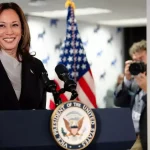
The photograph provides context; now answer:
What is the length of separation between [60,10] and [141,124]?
11.2 ft

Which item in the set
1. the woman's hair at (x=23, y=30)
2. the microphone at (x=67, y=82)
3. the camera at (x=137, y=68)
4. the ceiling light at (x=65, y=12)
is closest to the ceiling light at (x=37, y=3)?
the ceiling light at (x=65, y=12)

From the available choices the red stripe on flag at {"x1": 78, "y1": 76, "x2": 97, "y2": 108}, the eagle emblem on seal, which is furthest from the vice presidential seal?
the red stripe on flag at {"x1": 78, "y1": 76, "x2": 97, "y2": 108}

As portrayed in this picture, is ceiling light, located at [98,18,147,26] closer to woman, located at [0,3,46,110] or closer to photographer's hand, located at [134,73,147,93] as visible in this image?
photographer's hand, located at [134,73,147,93]

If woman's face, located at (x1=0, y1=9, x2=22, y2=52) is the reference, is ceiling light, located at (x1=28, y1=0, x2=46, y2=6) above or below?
above

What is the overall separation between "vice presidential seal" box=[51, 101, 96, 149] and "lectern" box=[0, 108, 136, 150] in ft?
0.06

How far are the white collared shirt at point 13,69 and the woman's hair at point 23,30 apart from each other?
50mm

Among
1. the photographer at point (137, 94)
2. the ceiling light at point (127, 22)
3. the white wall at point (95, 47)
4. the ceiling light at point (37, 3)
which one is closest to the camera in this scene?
the photographer at point (137, 94)

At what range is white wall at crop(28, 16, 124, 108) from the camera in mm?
6543

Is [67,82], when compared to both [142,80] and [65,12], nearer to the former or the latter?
[142,80]

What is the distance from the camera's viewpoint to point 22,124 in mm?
1018

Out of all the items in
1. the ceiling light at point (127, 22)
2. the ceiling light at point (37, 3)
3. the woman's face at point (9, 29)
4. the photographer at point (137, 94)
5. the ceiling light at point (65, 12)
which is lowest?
the photographer at point (137, 94)

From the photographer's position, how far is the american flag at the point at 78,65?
3434mm

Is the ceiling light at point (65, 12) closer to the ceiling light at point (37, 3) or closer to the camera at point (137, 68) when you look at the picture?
the ceiling light at point (37, 3)

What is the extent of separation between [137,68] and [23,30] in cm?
168
